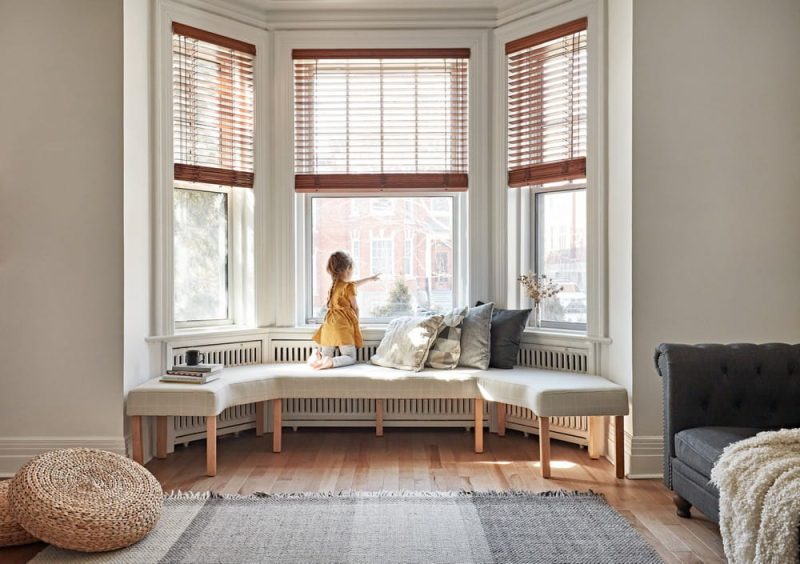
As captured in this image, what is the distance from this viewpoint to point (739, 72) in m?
3.69

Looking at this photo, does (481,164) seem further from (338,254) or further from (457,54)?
(338,254)

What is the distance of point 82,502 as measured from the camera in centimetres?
270

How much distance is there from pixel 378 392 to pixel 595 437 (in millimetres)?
1350

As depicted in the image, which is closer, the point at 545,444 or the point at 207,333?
the point at 545,444

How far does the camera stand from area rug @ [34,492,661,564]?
2715 millimetres

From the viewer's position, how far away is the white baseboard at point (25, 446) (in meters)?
3.75

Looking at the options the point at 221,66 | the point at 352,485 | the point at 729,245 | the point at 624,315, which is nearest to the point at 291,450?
the point at 352,485

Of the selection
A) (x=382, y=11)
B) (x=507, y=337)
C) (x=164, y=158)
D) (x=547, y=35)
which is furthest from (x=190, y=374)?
(x=547, y=35)

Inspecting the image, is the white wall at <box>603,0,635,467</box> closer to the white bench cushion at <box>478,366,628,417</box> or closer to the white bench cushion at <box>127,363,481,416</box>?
the white bench cushion at <box>478,366,628,417</box>

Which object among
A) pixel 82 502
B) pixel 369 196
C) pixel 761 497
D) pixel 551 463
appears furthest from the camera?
pixel 369 196

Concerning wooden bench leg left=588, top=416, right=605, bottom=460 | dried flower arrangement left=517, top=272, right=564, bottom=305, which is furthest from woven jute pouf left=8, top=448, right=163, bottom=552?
dried flower arrangement left=517, top=272, right=564, bottom=305

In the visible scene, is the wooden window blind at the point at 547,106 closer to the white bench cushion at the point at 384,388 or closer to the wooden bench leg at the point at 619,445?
the white bench cushion at the point at 384,388

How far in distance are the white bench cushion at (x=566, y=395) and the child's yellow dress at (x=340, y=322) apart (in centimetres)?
111

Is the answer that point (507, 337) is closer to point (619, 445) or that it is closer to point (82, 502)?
point (619, 445)
